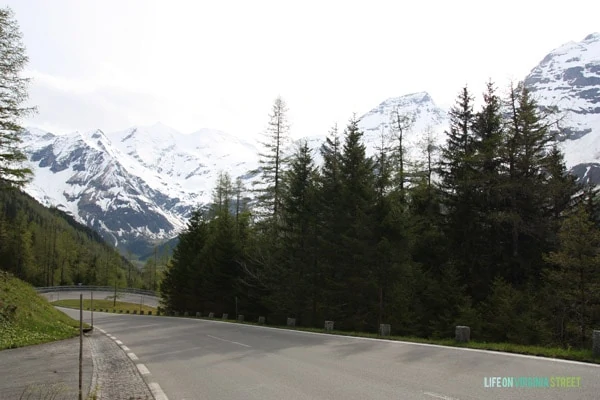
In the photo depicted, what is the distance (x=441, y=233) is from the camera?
103ft

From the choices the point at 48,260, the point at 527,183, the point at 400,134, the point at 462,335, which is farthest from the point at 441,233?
the point at 48,260

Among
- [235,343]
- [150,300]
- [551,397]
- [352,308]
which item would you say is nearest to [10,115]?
[235,343]

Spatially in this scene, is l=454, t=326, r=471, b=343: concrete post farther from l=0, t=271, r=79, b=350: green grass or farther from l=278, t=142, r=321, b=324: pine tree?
l=278, t=142, r=321, b=324: pine tree

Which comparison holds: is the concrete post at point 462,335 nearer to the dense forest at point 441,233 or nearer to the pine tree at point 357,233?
the dense forest at point 441,233

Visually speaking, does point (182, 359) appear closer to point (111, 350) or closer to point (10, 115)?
point (111, 350)

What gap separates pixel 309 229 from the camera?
105 feet

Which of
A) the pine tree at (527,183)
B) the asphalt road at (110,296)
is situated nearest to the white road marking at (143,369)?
the pine tree at (527,183)

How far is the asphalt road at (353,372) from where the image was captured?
7.59 metres

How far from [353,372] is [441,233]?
920 inches

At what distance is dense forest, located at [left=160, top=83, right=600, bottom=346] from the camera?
77.0ft

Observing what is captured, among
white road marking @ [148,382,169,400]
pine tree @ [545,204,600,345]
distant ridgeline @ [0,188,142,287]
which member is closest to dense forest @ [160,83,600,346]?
pine tree @ [545,204,600,345]

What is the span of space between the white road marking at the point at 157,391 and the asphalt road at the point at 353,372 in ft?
0.39

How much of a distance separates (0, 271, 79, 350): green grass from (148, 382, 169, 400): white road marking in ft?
29.7

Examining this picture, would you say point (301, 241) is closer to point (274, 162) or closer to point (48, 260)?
point (274, 162)
